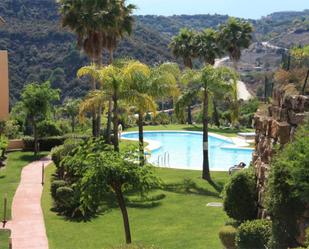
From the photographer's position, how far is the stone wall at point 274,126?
1225 centimetres

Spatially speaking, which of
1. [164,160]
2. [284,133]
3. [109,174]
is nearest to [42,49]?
[164,160]

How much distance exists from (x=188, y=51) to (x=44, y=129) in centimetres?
1691

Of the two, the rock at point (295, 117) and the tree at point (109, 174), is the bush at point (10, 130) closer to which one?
the tree at point (109, 174)

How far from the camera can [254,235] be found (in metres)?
12.4

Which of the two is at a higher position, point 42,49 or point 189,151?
point 42,49

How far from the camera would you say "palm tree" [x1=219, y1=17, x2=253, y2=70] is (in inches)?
1939

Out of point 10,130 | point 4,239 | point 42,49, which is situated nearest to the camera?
point 4,239

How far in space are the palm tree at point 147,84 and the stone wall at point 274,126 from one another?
8197 millimetres

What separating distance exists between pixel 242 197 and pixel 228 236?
42.1 inches

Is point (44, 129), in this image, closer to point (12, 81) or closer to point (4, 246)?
point (4, 246)

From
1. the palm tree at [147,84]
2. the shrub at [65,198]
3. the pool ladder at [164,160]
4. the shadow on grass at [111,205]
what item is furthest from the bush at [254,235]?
the pool ladder at [164,160]

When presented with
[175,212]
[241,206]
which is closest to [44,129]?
[175,212]

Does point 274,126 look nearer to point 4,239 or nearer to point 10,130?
point 4,239

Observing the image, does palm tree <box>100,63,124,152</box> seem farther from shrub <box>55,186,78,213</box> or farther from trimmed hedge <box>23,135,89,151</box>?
trimmed hedge <box>23,135,89,151</box>
